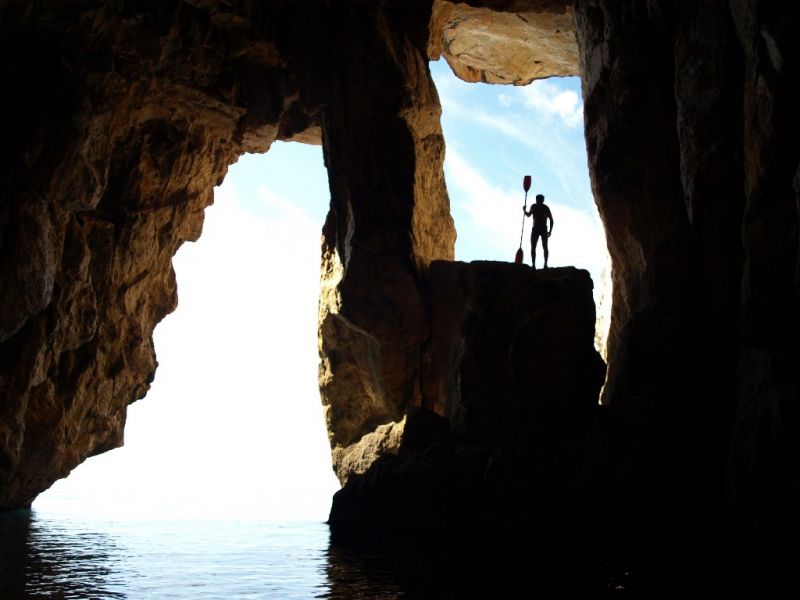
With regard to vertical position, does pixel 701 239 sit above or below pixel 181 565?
above

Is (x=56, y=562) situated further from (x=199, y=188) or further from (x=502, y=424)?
(x=199, y=188)

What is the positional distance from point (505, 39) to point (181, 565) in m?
18.2

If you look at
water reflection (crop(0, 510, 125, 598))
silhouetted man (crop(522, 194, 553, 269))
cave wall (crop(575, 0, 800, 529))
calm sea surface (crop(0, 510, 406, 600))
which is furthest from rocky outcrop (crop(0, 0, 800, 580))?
water reflection (crop(0, 510, 125, 598))

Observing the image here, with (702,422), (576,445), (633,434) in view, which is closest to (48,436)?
(576,445)

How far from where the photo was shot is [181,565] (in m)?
10.3

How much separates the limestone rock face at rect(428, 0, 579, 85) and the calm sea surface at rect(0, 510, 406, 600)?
1435 cm

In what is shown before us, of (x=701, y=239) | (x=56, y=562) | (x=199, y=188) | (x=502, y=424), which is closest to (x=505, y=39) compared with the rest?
(x=199, y=188)

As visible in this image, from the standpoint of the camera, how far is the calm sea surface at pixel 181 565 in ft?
27.0

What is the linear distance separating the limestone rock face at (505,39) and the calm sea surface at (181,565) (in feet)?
47.1

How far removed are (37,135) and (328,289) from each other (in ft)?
25.8

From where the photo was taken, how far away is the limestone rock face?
828 inches

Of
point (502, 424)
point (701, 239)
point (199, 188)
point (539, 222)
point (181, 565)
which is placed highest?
→ point (199, 188)

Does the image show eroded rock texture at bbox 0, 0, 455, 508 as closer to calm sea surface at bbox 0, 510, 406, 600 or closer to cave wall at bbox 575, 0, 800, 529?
calm sea surface at bbox 0, 510, 406, 600

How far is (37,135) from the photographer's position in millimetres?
14836
